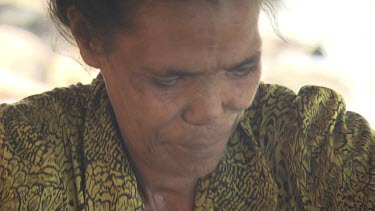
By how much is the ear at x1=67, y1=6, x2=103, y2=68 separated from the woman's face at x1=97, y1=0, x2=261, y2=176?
2 centimetres

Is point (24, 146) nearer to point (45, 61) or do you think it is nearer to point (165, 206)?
point (165, 206)

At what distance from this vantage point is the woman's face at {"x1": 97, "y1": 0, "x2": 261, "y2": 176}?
1.03 meters

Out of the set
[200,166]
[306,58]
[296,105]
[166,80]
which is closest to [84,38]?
[166,80]

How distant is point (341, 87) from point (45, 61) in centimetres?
157

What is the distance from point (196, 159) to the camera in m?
1.16

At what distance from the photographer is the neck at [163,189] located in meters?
1.29

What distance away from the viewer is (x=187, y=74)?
3.46 ft

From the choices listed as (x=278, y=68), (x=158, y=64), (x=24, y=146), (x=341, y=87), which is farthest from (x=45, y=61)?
(x=158, y=64)

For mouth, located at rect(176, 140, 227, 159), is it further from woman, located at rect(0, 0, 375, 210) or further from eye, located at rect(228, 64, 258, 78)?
eye, located at rect(228, 64, 258, 78)

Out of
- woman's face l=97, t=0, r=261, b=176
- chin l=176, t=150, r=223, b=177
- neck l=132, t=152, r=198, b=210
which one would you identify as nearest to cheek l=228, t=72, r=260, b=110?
woman's face l=97, t=0, r=261, b=176

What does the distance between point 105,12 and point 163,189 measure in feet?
1.29

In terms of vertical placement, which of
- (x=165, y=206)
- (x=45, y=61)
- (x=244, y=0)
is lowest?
(x=165, y=206)

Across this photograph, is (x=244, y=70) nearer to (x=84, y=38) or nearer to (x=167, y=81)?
(x=167, y=81)

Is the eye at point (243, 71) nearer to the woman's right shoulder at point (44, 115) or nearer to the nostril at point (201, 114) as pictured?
the nostril at point (201, 114)
